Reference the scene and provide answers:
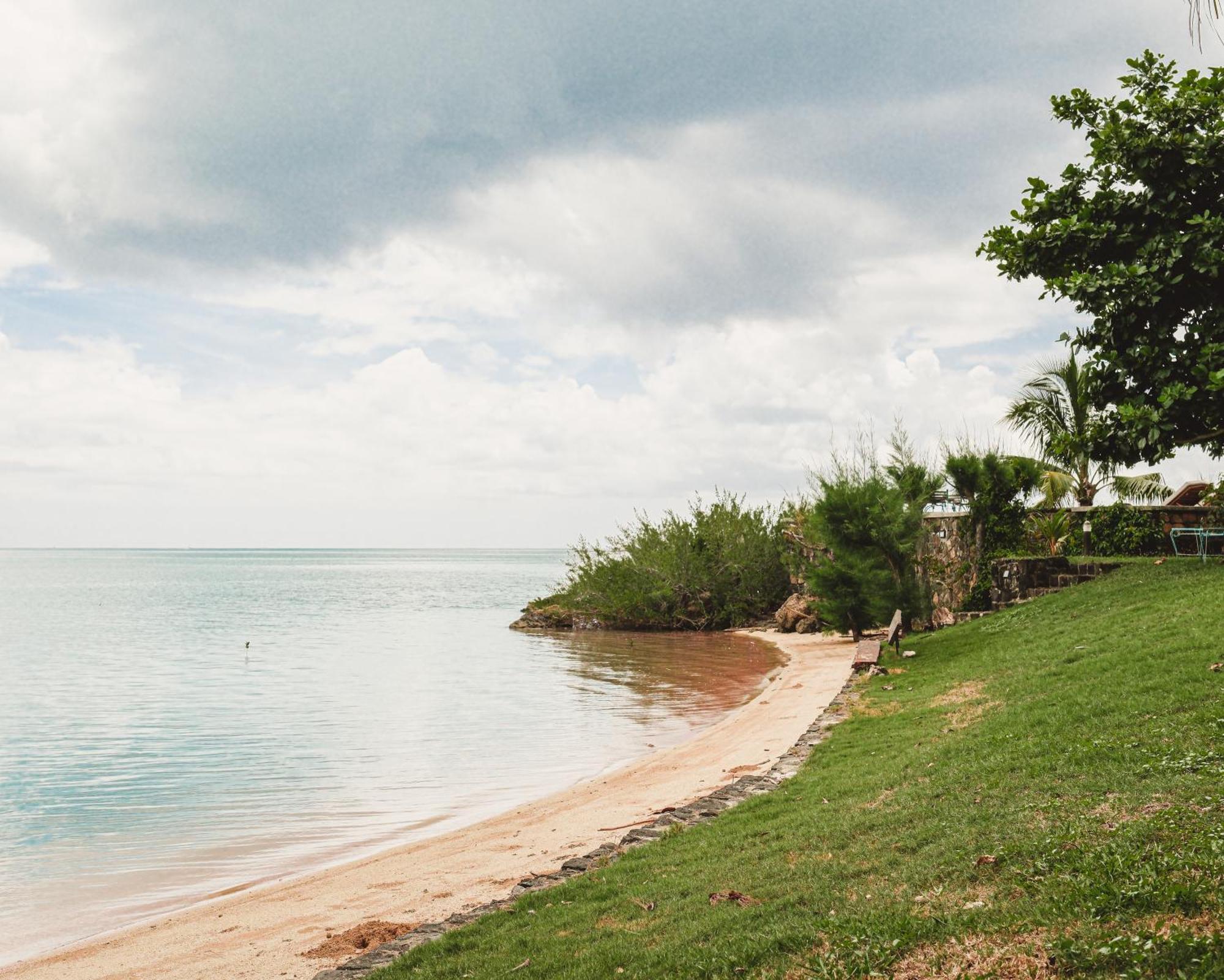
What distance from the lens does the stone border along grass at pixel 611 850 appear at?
261 inches

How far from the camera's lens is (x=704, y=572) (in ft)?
147

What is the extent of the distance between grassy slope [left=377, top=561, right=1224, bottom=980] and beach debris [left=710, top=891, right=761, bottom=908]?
73 mm

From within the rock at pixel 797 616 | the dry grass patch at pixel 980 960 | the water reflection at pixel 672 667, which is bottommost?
the water reflection at pixel 672 667

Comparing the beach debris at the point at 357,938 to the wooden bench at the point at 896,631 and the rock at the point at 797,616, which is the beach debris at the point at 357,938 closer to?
the wooden bench at the point at 896,631

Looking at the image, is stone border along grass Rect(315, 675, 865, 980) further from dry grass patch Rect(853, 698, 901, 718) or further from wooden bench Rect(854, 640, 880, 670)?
wooden bench Rect(854, 640, 880, 670)

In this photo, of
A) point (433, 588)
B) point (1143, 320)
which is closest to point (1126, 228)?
point (1143, 320)

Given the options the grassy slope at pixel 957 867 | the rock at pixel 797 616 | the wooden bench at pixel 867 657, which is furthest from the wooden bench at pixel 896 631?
the rock at pixel 797 616

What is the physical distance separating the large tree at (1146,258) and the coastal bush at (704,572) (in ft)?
121

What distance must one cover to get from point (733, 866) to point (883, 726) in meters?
6.53

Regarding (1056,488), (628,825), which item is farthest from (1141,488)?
(628,825)

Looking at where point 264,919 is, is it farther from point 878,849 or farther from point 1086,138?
point 1086,138

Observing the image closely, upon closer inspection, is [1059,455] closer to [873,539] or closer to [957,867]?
[957,867]

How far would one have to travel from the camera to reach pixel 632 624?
46.8 metres

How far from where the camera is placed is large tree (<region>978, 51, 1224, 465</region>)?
5.71 metres
